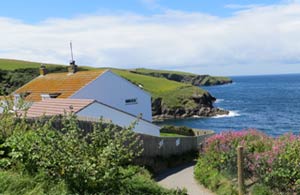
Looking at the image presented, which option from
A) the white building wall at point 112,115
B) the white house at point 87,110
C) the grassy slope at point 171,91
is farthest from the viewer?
the grassy slope at point 171,91

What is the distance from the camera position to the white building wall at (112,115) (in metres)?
20.0

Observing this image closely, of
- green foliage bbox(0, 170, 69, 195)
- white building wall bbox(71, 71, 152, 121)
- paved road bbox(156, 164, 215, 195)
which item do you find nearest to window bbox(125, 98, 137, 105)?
white building wall bbox(71, 71, 152, 121)

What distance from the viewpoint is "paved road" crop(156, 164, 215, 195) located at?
47.0ft

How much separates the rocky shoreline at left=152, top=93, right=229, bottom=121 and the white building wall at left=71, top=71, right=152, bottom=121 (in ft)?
148

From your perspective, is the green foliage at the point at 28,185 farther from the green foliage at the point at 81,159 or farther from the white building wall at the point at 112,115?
the white building wall at the point at 112,115

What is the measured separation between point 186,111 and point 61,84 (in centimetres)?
5164

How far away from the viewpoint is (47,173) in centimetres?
820

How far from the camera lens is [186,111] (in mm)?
80625

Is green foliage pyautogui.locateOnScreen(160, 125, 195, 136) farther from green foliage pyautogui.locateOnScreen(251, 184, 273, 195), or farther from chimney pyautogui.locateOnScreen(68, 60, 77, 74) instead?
green foliage pyautogui.locateOnScreen(251, 184, 273, 195)

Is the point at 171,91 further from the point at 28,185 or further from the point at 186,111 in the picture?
the point at 28,185

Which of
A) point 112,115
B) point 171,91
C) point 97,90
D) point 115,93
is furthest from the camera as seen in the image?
→ point 171,91

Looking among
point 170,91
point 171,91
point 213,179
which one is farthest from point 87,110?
point 170,91

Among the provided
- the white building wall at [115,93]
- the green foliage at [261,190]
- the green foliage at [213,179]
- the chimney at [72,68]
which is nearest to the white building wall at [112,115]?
the green foliage at [213,179]

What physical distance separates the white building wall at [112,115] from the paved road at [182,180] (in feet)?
10.8
